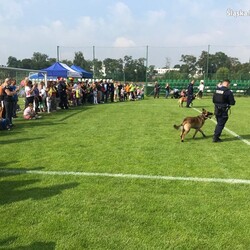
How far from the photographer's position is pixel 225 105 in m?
9.02

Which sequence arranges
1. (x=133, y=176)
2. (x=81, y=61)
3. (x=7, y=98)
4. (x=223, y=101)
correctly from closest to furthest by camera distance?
(x=133, y=176) → (x=223, y=101) → (x=7, y=98) → (x=81, y=61)

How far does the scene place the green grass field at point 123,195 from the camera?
378cm

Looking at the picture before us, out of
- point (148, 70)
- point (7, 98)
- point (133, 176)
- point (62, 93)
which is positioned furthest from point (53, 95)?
point (148, 70)

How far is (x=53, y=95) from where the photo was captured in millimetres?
16938

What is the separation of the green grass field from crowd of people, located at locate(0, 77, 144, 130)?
2.60 m

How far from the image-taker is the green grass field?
378 cm

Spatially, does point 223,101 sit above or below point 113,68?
below

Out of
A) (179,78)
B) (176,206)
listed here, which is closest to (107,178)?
(176,206)

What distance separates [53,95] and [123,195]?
12.7 m

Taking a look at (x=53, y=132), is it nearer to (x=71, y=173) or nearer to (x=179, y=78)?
(x=71, y=173)

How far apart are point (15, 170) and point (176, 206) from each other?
3311mm

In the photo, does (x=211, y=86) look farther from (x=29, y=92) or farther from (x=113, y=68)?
(x=29, y=92)

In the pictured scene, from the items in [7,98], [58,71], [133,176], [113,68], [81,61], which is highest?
[81,61]

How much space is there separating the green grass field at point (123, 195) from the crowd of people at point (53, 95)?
8.52ft
